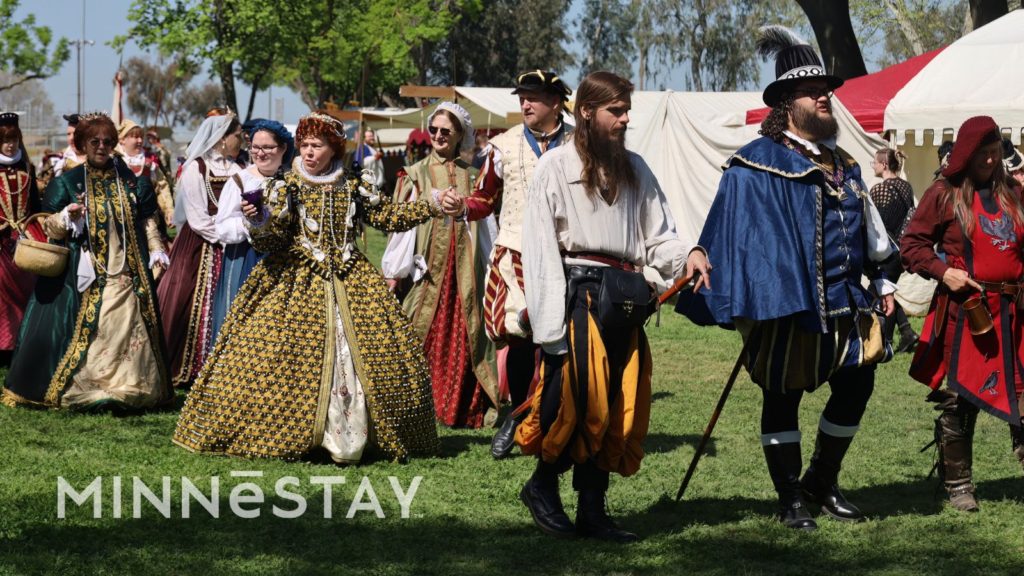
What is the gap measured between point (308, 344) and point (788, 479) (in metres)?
2.33

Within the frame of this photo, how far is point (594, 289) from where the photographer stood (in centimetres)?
488

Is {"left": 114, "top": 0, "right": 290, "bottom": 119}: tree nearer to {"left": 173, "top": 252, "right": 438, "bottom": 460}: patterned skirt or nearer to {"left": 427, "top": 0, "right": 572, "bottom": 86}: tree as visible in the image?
{"left": 427, "top": 0, "right": 572, "bottom": 86}: tree

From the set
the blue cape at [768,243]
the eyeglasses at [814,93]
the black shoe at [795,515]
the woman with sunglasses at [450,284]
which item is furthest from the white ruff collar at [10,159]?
the black shoe at [795,515]

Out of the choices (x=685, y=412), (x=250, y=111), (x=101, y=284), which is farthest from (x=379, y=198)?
(x=250, y=111)

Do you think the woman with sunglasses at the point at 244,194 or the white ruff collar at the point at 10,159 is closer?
the woman with sunglasses at the point at 244,194

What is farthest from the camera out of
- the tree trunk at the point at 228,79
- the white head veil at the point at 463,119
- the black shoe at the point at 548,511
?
the tree trunk at the point at 228,79

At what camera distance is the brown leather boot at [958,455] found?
5.68 m

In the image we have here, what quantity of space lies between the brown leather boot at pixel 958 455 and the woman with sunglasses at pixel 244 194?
10.6 feet

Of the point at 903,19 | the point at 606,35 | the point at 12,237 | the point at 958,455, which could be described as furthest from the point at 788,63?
the point at 606,35

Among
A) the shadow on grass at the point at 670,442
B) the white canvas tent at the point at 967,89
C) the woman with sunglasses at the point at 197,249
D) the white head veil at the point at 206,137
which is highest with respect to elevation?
the white canvas tent at the point at 967,89

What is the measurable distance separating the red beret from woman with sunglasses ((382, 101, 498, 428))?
9.54 ft

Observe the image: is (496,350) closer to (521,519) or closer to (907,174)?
(521,519)

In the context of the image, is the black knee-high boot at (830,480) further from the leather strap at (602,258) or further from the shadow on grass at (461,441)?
the shadow on grass at (461,441)

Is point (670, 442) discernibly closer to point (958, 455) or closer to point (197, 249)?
point (958, 455)
